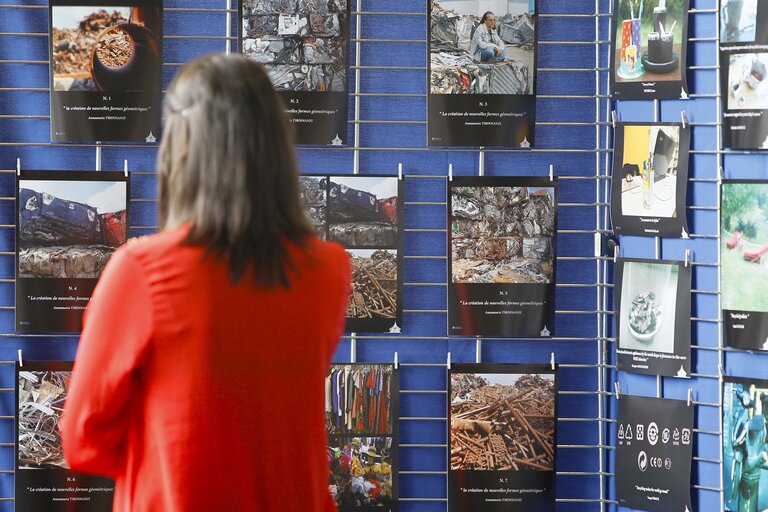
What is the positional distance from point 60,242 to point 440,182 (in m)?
1.19

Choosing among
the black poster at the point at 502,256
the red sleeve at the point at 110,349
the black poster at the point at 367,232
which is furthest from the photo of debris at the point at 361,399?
the red sleeve at the point at 110,349

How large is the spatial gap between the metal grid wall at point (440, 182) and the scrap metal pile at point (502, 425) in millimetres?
59

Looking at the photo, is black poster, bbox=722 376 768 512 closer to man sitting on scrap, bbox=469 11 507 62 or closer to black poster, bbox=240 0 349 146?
man sitting on scrap, bbox=469 11 507 62

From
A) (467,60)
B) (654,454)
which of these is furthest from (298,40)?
(654,454)

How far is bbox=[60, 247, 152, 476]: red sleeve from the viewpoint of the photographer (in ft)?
4.27

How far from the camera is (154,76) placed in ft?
9.16

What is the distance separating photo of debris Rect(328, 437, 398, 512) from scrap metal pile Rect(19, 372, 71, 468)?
833 mm

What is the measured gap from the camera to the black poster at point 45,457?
275 centimetres

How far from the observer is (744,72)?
7.96ft

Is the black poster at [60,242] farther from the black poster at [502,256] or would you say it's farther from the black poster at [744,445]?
the black poster at [744,445]

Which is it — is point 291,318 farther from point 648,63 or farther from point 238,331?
point 648,63

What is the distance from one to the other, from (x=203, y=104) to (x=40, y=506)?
1.88 meters

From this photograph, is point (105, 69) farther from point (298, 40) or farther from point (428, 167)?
point (428, 167)

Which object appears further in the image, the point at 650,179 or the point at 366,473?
the point at 366,473
